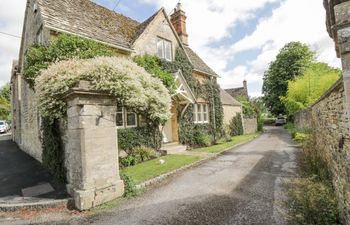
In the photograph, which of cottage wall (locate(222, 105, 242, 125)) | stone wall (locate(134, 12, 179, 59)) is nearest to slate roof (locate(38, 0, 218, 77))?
stone wall (locate(134, 12, 179, 59))

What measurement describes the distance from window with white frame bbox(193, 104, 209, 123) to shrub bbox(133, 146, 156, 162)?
640 cm

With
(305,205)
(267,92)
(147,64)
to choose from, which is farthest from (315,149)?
(267,92)

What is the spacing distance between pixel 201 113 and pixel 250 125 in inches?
513

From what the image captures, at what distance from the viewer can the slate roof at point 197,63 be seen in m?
18.2

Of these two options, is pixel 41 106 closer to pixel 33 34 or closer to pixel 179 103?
pixel 33 34

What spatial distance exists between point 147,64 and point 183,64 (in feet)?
14.9

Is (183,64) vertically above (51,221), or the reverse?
(183,64)

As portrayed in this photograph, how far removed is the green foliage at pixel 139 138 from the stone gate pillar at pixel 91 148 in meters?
4.34

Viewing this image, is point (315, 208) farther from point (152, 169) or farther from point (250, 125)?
point (250, 125)

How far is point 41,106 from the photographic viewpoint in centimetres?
718

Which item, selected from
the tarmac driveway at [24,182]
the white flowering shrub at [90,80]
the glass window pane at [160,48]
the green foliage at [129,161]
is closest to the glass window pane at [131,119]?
the green foliage at [129,161]

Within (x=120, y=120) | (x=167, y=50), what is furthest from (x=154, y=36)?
(x=120, y=120)

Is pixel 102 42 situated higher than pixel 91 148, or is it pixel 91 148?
pixel 102 42

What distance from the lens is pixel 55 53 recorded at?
28.8 ft
